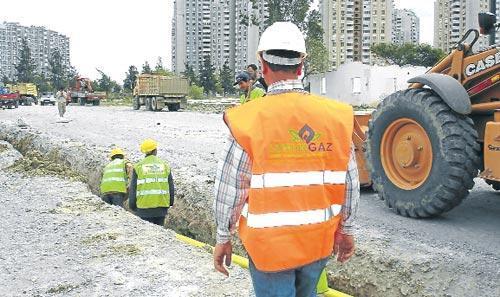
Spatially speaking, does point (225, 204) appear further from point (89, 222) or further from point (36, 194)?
point (36, 194)

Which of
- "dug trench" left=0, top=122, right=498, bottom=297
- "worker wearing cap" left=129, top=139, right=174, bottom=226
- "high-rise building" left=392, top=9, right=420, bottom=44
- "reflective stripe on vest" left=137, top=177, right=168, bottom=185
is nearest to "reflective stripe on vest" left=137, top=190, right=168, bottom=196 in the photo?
"worker wearing cap" left=129, top=139, right=174, bottom=226

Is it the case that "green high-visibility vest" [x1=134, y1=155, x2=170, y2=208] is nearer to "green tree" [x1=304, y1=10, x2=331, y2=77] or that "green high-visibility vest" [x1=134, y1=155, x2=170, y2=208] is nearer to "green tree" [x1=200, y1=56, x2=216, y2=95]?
"green tree" [x1=304, y1=10, x2=331, y2=77]

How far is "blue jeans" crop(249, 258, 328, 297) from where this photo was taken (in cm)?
257

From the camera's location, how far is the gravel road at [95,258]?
4.37 meters

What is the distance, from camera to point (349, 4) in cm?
7312

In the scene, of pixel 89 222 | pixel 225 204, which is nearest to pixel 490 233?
pixel 225 204

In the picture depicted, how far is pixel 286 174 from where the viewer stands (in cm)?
250

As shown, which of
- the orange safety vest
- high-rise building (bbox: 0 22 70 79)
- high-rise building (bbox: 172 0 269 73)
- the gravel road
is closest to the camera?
the orange safety vest

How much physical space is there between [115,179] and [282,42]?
23.1 ft

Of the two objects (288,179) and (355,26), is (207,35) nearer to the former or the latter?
(355,26)

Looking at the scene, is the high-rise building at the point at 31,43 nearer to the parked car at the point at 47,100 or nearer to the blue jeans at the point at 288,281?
the parked car at the point at 47,100

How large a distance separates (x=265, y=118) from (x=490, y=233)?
3.98 metres

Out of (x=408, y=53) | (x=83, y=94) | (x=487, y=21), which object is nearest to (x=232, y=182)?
(x=487, y=21)

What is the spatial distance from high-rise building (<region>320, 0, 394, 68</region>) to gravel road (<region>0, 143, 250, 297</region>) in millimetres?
68208
